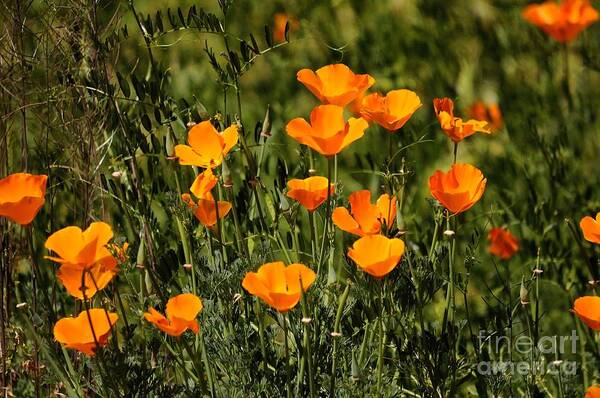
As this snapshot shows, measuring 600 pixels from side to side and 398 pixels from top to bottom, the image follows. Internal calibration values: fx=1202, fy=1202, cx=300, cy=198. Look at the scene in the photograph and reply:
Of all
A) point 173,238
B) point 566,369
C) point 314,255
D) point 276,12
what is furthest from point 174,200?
point 276,12

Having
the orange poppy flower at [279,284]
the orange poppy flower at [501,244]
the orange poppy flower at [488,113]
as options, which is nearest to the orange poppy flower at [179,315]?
the orange poppy flower at [279,284]

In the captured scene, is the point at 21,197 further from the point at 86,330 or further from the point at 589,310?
the point at 589,310

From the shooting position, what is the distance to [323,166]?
308 cm

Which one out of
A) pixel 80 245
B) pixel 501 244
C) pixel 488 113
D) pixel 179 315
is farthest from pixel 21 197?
pixel 488 113

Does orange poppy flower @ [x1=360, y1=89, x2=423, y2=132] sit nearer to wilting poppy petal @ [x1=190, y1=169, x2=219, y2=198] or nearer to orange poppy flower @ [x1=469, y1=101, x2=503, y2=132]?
wilting poppy petal @ [x1=190, y1=169, x2=219, y2=198]

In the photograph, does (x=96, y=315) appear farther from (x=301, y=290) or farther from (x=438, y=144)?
(x=438, y=144)

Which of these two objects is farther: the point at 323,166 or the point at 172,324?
the point at 323,166

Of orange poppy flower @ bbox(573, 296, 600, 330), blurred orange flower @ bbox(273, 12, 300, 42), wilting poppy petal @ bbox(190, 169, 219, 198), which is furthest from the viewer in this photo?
blurred orange flower @ bbox(273, 12, 300, 42)

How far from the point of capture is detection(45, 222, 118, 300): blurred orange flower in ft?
5.08

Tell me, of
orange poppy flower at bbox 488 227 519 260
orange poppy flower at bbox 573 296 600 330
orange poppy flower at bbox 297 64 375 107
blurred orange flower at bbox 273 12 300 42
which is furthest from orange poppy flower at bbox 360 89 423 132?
blurred orange flower at bbox 273 12 300 42

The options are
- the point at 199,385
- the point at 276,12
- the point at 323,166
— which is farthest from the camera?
the point at 276,12

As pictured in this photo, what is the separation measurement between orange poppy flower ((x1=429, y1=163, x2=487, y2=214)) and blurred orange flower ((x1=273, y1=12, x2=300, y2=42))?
150 centimetres

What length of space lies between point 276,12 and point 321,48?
39cm

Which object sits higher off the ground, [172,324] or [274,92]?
[274,92]
